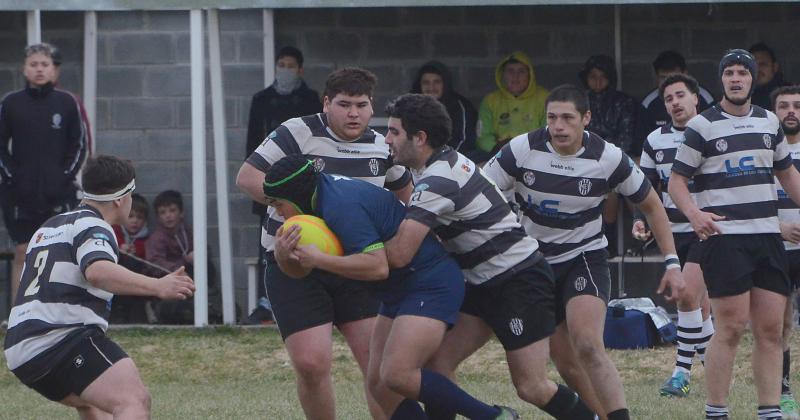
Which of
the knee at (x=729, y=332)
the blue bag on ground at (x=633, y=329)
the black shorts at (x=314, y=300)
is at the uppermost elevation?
the black shorts at (x=314, y=300)

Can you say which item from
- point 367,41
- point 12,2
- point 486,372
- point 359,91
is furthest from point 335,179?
point 367,41

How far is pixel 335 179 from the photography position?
6.44 m

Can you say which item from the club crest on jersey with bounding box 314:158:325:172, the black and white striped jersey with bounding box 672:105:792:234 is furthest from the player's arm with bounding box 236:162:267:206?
the black and white striped jersey with bounding box 672:105:792:234

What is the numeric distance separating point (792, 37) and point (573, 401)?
7.18m

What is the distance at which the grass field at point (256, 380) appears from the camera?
889cm

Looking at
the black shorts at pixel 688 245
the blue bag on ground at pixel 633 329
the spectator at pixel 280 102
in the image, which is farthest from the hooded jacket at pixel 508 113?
the black shorts at pixel 688 245

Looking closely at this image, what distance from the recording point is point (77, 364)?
6.05m

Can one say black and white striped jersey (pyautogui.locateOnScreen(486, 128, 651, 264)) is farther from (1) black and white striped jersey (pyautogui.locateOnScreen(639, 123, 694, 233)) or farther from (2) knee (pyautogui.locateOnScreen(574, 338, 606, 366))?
(1) black and white striped jersey (pyautogui.locateOnScreen(639, 123, 694, 233))

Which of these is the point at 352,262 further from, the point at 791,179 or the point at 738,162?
the point at 791,179

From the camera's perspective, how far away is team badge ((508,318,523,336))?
6633 mm

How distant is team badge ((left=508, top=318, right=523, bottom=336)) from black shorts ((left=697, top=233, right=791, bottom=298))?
1515mm

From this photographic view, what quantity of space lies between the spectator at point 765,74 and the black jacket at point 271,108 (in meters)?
3.63

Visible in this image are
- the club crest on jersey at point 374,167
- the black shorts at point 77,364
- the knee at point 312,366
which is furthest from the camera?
the club crest on jersey at point 374,167

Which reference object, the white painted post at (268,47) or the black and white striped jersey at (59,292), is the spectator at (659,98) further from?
the black and white striped jersey at (59,292)
